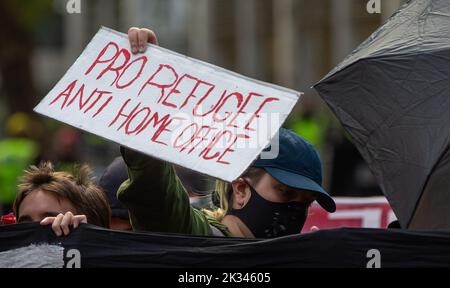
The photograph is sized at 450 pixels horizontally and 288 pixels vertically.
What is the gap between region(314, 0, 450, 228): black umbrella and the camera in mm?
3912

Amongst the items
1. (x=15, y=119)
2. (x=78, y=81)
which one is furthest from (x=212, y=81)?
(x=15, y=119)

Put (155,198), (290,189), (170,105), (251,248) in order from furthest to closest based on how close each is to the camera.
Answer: (290,189), (155,198), (170,105), (251,248)

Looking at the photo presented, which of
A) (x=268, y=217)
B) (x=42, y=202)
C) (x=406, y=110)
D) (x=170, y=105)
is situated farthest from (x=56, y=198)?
(x=406, y=110)

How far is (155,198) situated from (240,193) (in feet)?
1.09

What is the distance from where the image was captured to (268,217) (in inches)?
157

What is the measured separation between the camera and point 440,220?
3.87 meters

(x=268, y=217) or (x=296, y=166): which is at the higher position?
(x=296, y=166)

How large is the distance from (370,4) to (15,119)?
12459 mm

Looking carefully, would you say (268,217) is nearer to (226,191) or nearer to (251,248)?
(226,191)

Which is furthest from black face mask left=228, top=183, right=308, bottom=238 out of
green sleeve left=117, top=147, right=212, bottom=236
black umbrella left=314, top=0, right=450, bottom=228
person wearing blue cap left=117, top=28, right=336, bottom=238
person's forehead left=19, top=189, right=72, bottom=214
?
person's forehead left=19, top=189, right=72, bottom=214

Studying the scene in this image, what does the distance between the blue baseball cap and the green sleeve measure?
28cm
